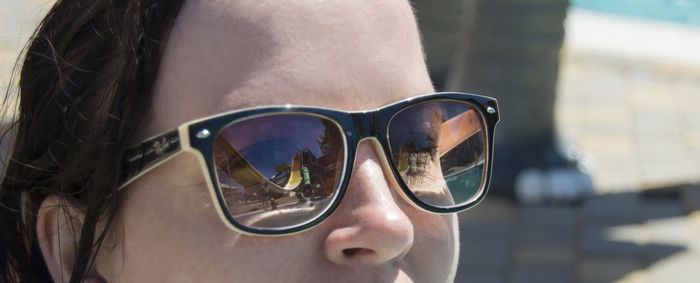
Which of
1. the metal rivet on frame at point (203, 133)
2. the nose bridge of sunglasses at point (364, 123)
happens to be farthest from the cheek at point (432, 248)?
the metal rivet on frame at point (203, 133)

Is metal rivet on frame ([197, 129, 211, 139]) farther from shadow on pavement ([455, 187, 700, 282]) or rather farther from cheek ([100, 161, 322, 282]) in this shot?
shadow on pavement ([455, 187, 700, 282])

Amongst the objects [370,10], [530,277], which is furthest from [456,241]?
[530,277]

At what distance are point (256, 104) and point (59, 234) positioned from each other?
13.5 inches

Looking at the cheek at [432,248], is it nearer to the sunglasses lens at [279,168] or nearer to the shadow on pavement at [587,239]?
the sunglasses lens at [279,168]

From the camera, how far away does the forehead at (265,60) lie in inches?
38.6

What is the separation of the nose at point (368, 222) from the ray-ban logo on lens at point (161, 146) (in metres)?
0.21

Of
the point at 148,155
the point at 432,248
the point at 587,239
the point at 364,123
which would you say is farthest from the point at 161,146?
the point at 587,239

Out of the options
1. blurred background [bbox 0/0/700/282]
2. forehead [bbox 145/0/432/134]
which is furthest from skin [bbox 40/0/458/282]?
blurred background [bbox 0/0/700/282]

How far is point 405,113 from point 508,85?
2981 millimetres

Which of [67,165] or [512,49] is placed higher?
[67,165]

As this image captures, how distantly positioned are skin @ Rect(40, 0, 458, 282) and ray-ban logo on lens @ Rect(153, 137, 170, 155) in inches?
1.0

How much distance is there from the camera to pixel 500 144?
13.1 feet

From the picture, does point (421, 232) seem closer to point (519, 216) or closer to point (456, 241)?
point (456, 241)

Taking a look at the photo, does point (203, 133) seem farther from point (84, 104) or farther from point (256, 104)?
point (84, 104)
